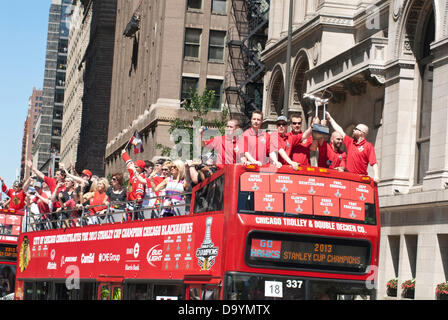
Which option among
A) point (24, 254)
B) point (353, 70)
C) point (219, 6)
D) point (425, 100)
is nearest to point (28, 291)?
point (24, 254)

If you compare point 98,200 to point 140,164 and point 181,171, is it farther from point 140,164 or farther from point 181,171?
point 181,171

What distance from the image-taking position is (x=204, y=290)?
1360 cm

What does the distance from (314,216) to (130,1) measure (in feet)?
251

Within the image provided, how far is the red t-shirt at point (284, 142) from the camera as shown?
1418cm

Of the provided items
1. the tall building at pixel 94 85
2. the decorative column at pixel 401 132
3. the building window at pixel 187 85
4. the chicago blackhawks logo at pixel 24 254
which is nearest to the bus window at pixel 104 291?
the chicago blackhawks logo at pixel 24 254

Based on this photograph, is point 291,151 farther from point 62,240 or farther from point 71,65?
point 71,65

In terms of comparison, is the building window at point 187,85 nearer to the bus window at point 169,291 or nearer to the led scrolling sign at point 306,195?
the bus window at point 169,291

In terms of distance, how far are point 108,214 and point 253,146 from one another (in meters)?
4.75

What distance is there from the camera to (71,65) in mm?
144250

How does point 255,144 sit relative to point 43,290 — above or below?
above
